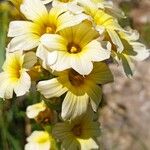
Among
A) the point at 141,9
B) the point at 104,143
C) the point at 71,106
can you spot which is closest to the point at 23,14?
the point at 71,106

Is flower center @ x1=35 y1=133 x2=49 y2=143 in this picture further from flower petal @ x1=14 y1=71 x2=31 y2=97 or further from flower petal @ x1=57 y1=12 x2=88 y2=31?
flower petal @ x1=57 y1=12 x2=88 y2=31

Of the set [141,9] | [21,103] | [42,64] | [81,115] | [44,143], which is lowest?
[141,9]

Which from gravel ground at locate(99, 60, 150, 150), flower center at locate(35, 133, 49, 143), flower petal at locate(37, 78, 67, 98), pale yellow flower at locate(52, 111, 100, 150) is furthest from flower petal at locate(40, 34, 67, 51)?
gravel ground at locate(99, 60, 150, 150)

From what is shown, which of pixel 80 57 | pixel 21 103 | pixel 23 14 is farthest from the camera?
pixel 21 103

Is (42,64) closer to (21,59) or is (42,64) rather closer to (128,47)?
(21,59)

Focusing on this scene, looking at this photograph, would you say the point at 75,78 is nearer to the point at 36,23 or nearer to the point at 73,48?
the point at 73,48

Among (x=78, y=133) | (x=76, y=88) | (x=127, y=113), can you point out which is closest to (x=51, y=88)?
(x=76, y=88)
